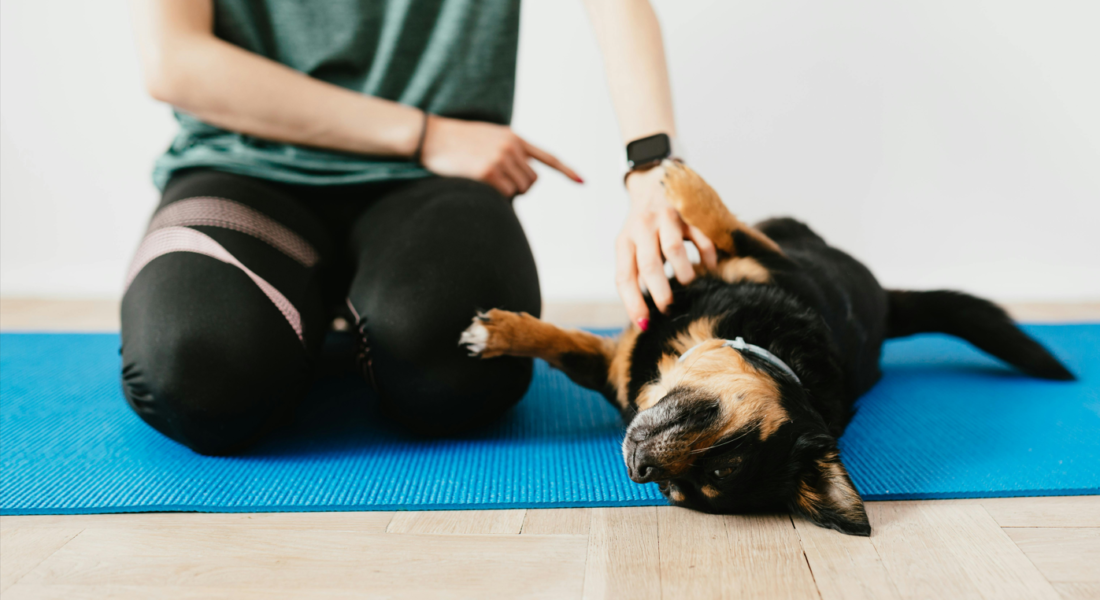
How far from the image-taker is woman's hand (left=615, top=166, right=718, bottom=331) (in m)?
1.24

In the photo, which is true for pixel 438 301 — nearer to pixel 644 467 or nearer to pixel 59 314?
pixel 644 467

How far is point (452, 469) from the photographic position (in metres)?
1.25

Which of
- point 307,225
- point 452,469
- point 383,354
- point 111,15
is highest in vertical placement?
point 111,15

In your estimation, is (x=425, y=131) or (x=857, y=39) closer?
(x=425, y=131)

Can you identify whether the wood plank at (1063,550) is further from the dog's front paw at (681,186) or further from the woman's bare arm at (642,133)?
the dog's front paw at (681,186)

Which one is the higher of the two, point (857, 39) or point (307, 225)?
point (857, 39)

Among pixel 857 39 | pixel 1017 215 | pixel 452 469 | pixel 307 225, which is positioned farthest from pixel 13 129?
pixel 1017 215

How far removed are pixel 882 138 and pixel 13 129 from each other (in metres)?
3.66

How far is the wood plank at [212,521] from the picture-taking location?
3.46 feet

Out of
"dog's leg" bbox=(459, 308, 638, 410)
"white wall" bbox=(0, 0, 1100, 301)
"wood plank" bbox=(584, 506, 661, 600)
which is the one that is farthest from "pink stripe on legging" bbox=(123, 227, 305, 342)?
"white wall" bbox=(0, 0, 1100, 301)

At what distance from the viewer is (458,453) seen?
1326 mm

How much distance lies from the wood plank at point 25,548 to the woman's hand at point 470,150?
0.98m

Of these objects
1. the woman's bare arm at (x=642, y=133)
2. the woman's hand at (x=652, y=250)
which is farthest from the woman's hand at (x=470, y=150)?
the woman's hand at (x=652, y=250)

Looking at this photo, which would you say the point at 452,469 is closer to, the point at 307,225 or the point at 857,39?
the point at 307,225
